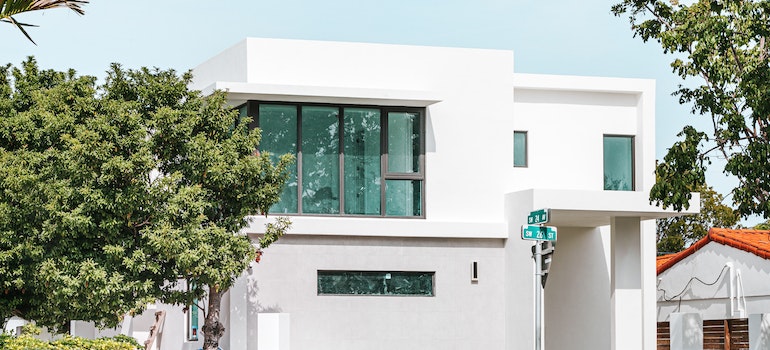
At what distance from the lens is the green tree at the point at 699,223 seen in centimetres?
4750

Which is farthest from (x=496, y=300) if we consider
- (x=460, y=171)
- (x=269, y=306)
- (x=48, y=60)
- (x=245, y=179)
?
(x=48, y=60)

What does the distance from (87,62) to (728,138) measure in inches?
469

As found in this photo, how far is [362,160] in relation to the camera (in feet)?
74.6

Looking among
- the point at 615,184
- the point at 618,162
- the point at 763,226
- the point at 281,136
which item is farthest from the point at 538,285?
the point at 763,226

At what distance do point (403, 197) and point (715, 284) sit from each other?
7.91 m

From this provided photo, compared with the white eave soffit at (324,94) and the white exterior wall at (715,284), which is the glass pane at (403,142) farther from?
the white exterior wall at (715,284)

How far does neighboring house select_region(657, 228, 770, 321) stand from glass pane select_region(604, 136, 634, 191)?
106 inches

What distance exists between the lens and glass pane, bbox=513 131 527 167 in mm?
24797

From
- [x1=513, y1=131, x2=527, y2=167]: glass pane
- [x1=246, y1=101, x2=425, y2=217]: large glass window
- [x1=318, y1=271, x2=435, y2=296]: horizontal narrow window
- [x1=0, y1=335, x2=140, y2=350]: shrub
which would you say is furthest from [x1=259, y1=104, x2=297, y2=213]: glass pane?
[x1=0, y1=335, x2=140, y2=350]: shrub

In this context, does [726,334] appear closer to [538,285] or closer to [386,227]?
[386,227]

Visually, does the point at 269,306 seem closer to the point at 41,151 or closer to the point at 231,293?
the point at 231,293

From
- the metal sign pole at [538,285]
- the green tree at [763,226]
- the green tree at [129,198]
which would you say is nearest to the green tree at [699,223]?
the green tree at [763,226]

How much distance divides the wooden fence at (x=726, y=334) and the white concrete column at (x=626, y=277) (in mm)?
1669

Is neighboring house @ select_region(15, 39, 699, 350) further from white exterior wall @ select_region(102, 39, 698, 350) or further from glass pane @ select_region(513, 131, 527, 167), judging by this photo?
glass pane @ select_region(513, 131, 527, 167)
